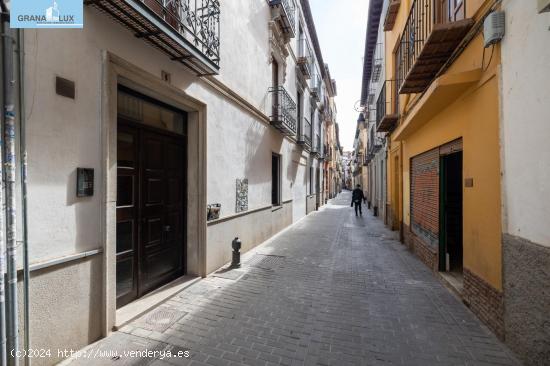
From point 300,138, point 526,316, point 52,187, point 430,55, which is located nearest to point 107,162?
point 52,187

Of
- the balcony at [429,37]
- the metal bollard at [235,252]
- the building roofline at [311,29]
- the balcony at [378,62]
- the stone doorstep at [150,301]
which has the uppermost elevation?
the building roofline at [311,29]

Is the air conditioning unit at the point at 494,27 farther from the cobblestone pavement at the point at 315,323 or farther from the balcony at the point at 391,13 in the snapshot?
the balcony at the point at 391,13

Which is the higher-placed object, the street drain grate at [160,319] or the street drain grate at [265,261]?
the street drain grate at [160,319]

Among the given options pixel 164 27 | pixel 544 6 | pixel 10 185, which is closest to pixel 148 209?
pixel 10 185

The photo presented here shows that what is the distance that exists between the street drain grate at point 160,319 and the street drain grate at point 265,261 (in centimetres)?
248

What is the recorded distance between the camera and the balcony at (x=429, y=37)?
13.0 feet

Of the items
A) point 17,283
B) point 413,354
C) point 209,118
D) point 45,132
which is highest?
point 209,118

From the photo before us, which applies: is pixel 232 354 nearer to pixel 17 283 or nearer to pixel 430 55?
pixel 17 283

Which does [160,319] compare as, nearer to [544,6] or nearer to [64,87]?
[64,87]

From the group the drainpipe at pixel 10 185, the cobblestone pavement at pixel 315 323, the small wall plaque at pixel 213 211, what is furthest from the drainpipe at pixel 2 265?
the small wall plaque at pixel 213 211

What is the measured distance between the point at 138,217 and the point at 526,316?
4858mm

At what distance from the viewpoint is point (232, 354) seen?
9.82 feet

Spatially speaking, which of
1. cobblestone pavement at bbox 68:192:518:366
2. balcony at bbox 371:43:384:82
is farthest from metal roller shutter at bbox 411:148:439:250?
balcony at bbox 371:43:384:82

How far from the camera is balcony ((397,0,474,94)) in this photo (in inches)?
156
